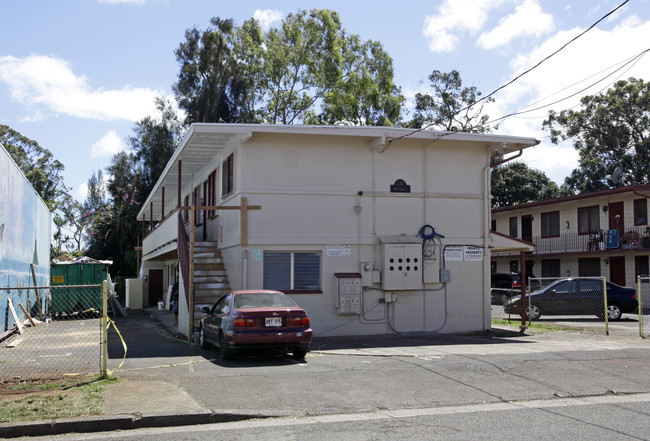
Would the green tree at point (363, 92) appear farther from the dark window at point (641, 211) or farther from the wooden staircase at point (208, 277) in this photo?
the wooden staircase at point (208, 277)

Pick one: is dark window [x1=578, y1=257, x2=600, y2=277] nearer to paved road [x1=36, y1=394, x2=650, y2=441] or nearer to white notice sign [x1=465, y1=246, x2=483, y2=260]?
white notice sign [x1=465, y1=246, x2=483, y2=260]

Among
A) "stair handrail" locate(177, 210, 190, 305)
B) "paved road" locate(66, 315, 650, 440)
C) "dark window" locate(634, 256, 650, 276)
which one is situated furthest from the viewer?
"dark window" locate(634, 256, 650, 276)

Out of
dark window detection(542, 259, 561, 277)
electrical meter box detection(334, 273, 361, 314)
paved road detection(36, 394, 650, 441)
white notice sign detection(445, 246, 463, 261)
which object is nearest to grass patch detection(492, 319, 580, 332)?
white notice sign detection(445, 246, 463, 261)

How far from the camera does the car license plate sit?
1193 cm

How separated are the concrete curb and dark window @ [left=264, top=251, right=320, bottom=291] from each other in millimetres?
9012

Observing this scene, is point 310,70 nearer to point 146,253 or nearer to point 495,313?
point 146,253

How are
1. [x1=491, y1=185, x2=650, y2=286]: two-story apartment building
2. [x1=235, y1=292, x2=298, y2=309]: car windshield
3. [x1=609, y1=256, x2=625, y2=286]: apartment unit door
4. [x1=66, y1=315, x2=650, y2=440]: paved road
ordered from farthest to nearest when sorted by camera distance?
[x1=609, y1=256, x2=625, y2=286]: apartment unit door < [x1=491, y1=185, x2=650, y2=286]: two-story apartment building < [x1=235, y1=292, x2=298, y2=309]: car windshield < [x1=66, y1=315, x2=650, y2=440]: paved road

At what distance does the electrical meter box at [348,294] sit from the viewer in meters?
16.8

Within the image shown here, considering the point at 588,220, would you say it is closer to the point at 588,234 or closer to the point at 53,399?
the point at 588,234

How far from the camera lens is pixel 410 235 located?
1797cm

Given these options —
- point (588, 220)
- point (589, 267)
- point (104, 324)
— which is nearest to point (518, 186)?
point (588, 220)

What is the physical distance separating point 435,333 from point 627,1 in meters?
10.5

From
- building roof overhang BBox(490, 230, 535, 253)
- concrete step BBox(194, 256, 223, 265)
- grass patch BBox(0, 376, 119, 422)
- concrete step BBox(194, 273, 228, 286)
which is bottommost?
grass patch BBox(0, 376, 119, 422)

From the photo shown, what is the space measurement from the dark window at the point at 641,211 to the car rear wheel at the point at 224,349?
988 inches
